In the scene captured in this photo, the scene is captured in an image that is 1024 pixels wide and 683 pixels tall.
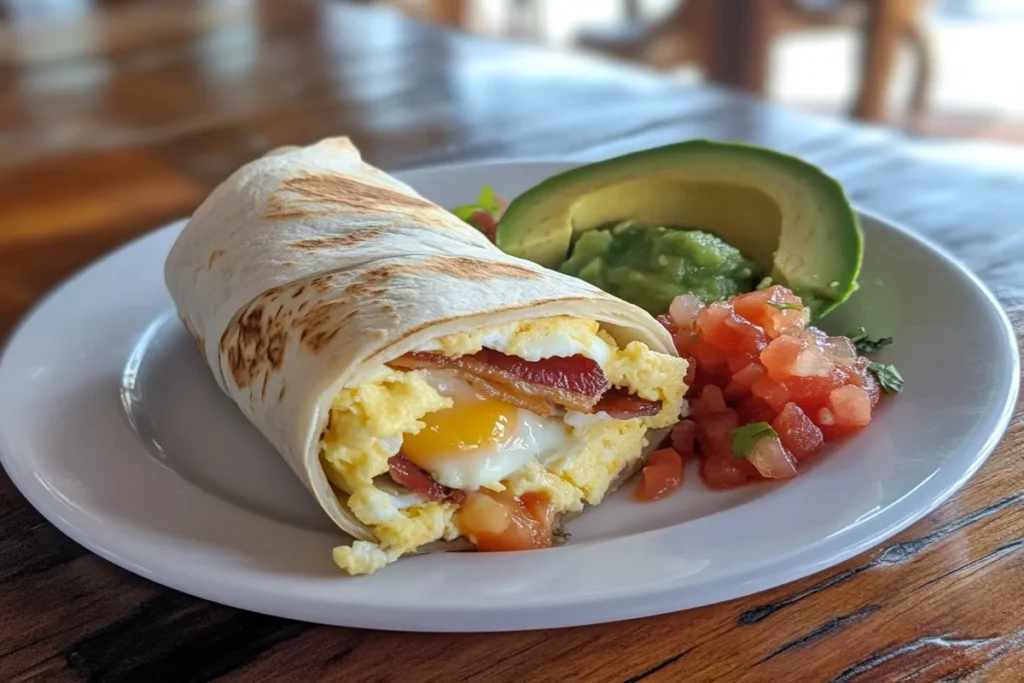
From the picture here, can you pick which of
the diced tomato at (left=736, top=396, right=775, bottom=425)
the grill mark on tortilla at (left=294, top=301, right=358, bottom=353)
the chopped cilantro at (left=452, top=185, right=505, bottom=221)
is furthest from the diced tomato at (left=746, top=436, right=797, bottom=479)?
the chopped cilantro at (left=452, top=185, right=505, bottom=221)

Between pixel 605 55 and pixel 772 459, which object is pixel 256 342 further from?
pixel 605 55

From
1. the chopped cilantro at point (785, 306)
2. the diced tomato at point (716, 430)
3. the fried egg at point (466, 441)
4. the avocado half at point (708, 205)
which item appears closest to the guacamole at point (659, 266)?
the avocado half at point (708, 205)

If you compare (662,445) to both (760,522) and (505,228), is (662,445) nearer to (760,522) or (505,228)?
(760,522)

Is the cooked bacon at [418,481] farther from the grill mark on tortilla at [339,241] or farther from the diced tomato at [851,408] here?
the diced tomato at [851,408]

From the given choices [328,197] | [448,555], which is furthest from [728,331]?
[328,197]

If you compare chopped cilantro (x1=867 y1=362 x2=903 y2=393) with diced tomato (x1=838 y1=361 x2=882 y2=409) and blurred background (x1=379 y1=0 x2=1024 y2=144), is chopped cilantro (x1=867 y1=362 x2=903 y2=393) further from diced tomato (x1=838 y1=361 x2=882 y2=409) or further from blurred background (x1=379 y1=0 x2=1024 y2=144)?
blurred background (x1=379 y1=0 x2=1024 y2=144)

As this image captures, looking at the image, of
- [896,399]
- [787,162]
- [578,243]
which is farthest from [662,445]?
[787,162]
